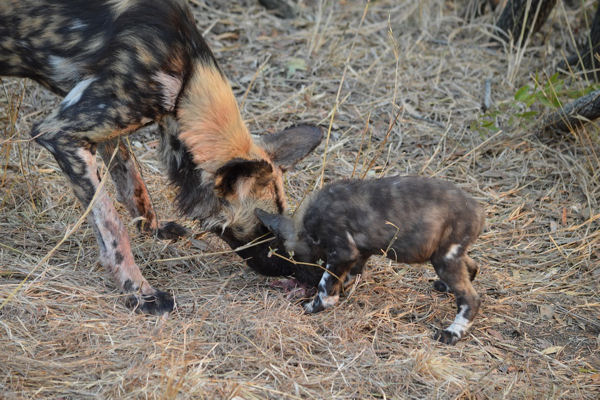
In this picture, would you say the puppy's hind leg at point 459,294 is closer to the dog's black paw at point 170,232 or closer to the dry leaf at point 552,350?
the dry leaf at point 552,350

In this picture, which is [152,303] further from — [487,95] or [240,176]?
[487,95]

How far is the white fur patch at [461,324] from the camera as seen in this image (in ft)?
11.4

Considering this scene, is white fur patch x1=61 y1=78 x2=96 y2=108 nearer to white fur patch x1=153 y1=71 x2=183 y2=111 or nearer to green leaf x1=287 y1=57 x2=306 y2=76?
white fur patch x1=153 y1=71 x2=183 y2=111

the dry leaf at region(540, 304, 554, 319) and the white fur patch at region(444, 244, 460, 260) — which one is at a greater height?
the white fur patch at region(444, 244, 460, 260)

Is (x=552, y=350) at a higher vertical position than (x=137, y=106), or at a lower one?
lower

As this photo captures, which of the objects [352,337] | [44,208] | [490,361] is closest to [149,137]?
[44,208]

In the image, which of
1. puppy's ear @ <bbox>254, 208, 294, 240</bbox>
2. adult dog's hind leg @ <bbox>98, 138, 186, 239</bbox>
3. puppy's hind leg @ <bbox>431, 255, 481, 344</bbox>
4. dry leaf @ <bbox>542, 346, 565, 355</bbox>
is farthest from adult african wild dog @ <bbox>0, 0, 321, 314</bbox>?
dry leaf @ <bbox>542, 346, 565, 355</bbox>

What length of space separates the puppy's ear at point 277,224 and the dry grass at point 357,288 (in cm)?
36

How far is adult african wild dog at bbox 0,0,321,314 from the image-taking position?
11.1 feet

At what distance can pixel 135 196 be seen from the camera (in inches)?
170

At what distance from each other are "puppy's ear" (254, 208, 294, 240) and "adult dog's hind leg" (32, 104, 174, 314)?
25.9 inches

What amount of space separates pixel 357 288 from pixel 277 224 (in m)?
0.63

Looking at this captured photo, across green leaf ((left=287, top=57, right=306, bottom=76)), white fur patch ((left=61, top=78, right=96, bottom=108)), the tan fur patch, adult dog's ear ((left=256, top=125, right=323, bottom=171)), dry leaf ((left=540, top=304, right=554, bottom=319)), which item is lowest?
dry leaf ((left=540, top=304, right=554, bottom=319))

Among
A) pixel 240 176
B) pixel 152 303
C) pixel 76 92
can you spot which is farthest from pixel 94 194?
pixel 240 176
